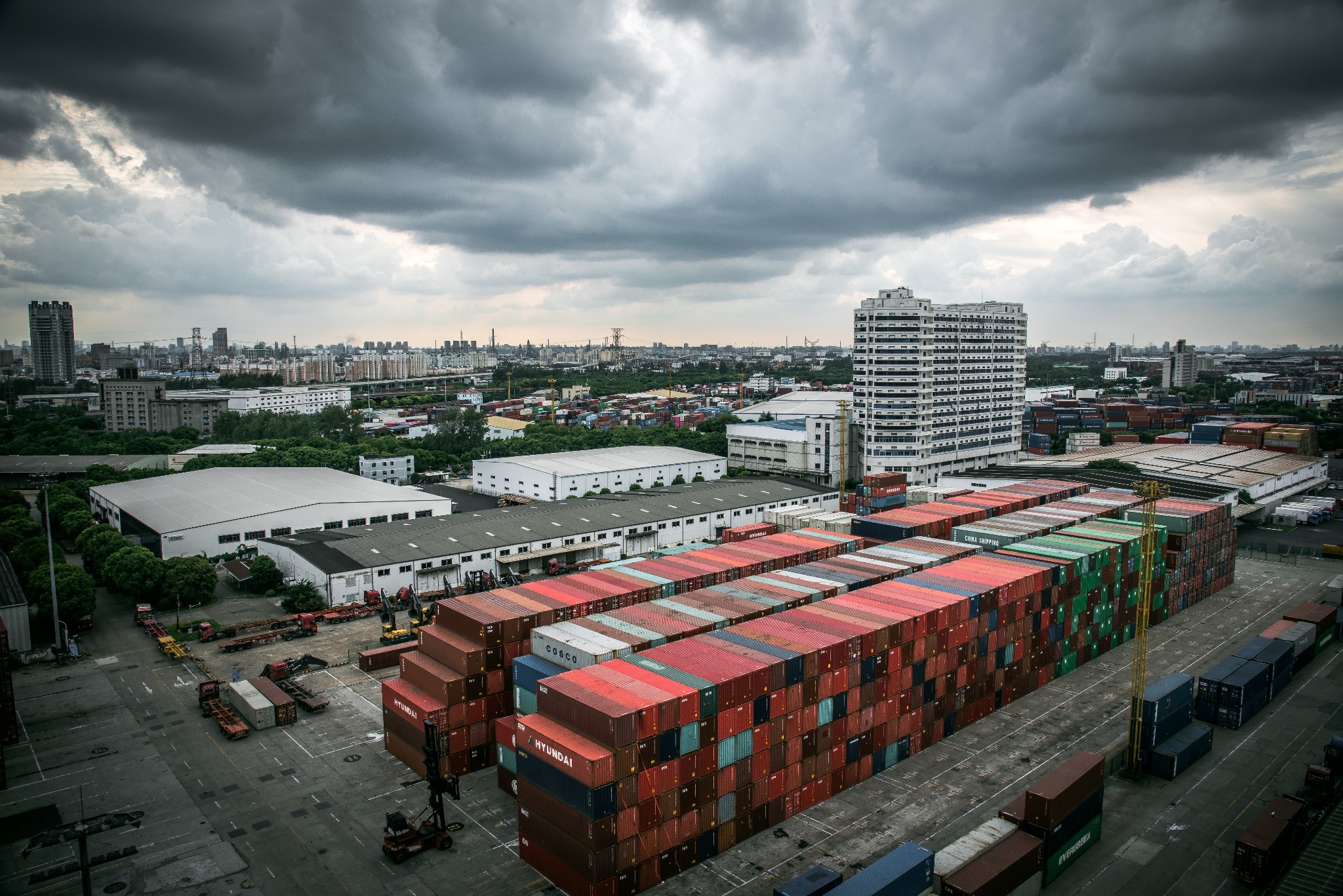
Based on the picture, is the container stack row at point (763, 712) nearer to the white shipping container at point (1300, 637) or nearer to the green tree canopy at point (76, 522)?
the white shipping container at point (1300, 637)

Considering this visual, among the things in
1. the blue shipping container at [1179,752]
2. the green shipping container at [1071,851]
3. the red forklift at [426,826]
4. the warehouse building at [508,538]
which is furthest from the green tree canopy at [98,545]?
the blue shipping container at [1179,752]

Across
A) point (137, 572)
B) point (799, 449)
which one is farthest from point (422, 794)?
point (799, 449)

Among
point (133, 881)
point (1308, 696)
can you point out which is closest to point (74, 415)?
point (133, 881)

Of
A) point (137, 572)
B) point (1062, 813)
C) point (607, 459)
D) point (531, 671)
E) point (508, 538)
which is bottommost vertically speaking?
point (1062, 813)

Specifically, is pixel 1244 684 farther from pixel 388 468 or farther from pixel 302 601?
pixel 388 468

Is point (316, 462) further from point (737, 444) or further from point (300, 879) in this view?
point (300, 879)

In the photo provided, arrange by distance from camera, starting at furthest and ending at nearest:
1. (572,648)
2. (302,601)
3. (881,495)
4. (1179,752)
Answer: (881,495)
(302,601)
(1179,752)
(572,648)

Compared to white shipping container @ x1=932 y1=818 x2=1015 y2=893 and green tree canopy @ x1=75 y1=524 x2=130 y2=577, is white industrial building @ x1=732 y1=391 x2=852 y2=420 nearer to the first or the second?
green tree canopy @ x1=75 y1=524 x2=130 y2=577
